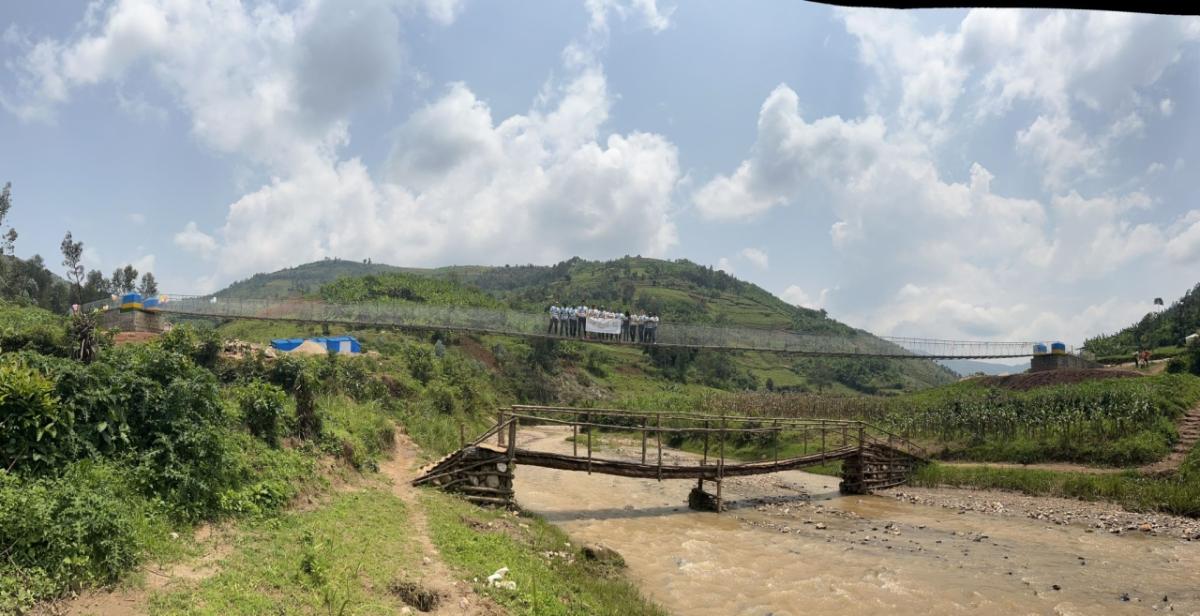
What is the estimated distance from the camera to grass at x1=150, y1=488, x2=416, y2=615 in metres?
7.46

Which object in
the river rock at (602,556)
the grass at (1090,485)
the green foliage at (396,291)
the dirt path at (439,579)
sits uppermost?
the green foliage at (396,291)

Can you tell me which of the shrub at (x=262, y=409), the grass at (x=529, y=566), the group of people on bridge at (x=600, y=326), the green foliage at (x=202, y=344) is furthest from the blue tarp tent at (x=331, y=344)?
the grass at (x=529, y=566)

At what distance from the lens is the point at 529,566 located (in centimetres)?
1184

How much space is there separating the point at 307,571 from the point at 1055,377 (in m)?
46.7

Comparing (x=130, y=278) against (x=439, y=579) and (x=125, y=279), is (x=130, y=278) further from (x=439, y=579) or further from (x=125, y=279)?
(x=439, y=579)

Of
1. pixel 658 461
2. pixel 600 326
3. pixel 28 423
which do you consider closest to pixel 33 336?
pixel 28 423

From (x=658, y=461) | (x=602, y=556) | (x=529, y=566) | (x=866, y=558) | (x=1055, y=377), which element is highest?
(x=1055, y=377)

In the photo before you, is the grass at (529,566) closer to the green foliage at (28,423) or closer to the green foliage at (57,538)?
the green foliage at (57,538)

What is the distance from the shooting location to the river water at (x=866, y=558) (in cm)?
1305

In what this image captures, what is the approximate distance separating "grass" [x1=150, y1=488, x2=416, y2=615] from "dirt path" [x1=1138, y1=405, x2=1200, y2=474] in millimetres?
26104

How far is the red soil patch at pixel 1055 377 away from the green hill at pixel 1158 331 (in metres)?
15.8

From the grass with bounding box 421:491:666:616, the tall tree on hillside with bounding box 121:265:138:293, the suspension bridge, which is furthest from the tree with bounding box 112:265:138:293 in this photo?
the grass with bounding box 421:491:666:616

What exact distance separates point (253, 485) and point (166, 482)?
1.85m

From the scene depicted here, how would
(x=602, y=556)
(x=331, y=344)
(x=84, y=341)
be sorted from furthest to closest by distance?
(x=331, y=344)
(x=602, y=556)
(x=84, y=341)
